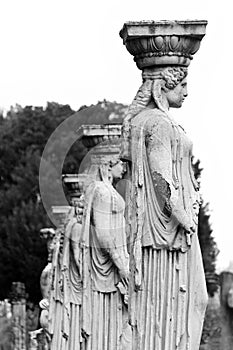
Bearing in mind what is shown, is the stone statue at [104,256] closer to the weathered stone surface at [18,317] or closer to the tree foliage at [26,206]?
the weathered stone surface at [18,317]

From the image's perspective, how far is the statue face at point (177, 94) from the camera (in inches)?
728

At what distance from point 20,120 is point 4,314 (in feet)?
23.6

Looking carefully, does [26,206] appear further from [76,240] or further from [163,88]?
[163,88]

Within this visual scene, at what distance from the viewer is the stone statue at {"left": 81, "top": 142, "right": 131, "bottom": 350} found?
1033 inches

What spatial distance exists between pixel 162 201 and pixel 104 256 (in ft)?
27.6

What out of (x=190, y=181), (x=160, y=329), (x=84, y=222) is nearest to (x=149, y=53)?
(x=190, y=181)

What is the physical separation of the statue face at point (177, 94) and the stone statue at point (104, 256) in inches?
290

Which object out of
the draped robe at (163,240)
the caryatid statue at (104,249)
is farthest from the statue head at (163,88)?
the caryatid statue at (104,249)

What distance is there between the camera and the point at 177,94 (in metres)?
18.5

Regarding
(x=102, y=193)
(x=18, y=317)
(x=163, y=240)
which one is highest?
(x=18, y=317)

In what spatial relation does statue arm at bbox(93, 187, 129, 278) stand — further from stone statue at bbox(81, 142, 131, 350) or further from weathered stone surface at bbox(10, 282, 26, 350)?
weathered stone surface at bbox(10, 282, 26, 350)

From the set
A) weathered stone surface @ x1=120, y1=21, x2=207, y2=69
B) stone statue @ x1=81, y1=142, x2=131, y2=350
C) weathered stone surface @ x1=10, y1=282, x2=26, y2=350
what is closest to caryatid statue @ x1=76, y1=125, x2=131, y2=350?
stone statue @ x1=81, y1=142, x2=131, y2=350

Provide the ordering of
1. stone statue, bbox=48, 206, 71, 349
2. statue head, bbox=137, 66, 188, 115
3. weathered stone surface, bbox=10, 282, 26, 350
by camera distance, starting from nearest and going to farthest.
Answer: statue head, bbox=137, 66, 188, 115, stone statue, bbox=48, 206, 71, 349, weathered stone surface, bbox=10, 282, 26, 350

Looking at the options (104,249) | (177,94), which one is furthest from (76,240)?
(177,94)
